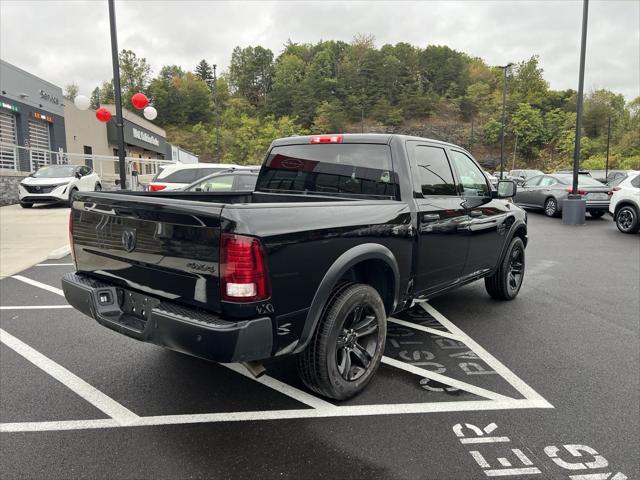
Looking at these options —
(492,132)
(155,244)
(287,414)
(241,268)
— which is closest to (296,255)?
(241,268)

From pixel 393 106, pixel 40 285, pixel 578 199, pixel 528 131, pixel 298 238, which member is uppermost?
pixel 393 106

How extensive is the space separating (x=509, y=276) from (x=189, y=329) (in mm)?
4524

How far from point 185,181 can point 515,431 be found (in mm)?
11167

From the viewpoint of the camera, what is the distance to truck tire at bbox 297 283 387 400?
2951 mm

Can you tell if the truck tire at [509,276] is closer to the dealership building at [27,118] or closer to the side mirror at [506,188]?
the side mirror at [506,188]

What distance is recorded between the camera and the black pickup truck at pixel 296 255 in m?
2.45

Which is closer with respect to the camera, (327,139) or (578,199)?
(327,139)

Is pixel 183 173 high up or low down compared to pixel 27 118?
down

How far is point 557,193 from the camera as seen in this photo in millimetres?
15844

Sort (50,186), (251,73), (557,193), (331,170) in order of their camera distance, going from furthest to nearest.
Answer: (251,73), (50,186), (557,193), (331,170)

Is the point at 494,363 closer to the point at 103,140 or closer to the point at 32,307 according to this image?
the point at 32,307

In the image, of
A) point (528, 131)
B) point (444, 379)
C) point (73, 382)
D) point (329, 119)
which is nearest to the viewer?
point (73, 382)

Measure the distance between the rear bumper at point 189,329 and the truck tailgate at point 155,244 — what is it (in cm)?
8

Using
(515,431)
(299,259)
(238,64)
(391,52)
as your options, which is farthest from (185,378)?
(238,64)
